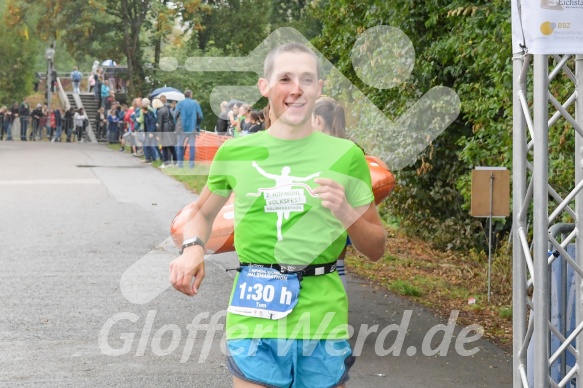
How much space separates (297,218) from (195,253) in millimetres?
469

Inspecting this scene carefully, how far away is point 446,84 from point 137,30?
1525 inches

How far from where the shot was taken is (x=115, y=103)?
46.8 m

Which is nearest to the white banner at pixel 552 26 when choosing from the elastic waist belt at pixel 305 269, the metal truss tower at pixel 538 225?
the metal truss tower at pixel 538 225

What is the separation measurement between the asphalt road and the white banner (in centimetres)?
323

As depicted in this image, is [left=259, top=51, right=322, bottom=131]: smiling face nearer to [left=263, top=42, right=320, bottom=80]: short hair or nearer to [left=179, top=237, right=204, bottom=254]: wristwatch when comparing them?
[left=263, top=42, right=320, bottom=80]: short hair

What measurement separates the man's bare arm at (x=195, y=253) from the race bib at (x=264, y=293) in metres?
0.17

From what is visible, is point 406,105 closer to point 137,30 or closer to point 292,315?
point 292,315

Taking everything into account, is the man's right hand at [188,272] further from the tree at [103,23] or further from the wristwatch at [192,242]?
the tree at [103,23]

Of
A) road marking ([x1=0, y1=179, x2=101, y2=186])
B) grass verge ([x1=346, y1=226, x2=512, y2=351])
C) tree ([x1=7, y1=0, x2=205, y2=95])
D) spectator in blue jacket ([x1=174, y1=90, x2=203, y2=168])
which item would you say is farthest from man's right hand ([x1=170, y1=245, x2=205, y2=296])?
tree ([x1=7, y1=0, x2=205, y2=95])

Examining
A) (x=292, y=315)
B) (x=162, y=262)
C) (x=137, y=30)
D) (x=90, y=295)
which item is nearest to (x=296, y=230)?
(x=292, y=315)

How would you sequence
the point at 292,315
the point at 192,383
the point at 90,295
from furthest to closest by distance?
1. the point at 90,295
2. the point at 192,383
3. the point at 292,315

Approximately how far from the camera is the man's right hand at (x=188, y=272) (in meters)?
4.32

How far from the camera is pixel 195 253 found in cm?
444

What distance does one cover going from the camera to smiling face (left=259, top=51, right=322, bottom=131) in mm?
4270
